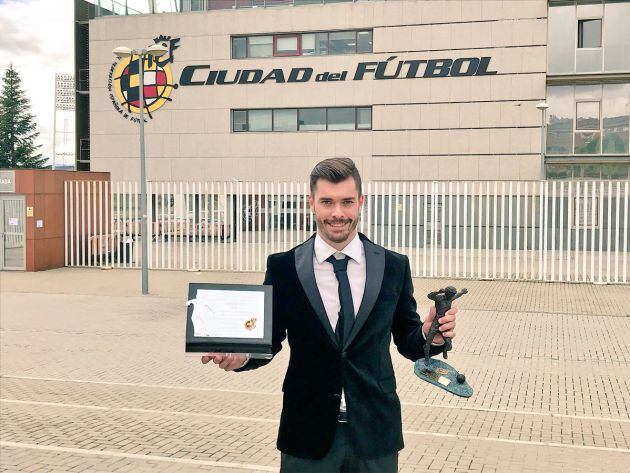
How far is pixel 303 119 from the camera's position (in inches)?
1366

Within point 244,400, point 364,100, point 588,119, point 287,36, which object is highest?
point 287,36

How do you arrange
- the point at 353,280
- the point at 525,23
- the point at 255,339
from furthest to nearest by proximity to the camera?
the point at 525,23 → the point at 353,280 → the point at 255,339

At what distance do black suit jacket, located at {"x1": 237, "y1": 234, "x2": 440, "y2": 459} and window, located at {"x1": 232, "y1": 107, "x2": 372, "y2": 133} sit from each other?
3114 centimetres

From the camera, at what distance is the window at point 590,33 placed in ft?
102

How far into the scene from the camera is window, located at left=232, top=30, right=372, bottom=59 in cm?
3394

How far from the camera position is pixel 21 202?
73.7ft

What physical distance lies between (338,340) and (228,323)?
469 millimetres

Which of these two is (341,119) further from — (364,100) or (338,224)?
(338,224)

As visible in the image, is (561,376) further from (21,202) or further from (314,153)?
(314,153)

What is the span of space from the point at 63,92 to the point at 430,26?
5330 centimetres

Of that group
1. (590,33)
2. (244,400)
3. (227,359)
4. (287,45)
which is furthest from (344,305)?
(287,45)

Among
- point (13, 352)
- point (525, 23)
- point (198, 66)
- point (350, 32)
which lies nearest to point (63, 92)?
point (198, 66)

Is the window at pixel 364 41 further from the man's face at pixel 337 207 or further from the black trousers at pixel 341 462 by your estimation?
the black trousers at pixel 341 462

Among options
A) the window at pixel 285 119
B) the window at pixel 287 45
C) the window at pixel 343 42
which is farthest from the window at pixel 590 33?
the window at pixel 285 119
